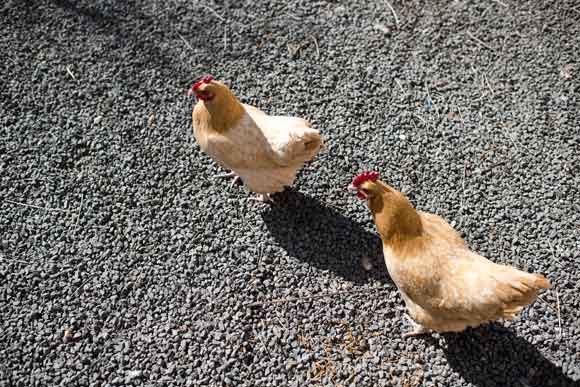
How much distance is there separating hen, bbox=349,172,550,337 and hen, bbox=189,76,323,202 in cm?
57

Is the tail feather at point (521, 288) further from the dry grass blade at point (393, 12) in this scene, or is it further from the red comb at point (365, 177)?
the dry grass blade at point (393, 12)

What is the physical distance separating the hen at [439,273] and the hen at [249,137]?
0.57 m

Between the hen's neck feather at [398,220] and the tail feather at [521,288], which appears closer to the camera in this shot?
the tail feather at [521,288]

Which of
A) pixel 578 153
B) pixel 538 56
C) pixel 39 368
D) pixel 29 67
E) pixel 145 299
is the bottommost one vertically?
pixel 39 368

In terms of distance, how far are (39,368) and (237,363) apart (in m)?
1.41

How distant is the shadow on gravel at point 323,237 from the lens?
3.85 m

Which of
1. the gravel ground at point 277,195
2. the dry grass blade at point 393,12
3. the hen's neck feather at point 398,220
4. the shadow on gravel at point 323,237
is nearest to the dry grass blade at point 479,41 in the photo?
the gravel ground at point 277,195

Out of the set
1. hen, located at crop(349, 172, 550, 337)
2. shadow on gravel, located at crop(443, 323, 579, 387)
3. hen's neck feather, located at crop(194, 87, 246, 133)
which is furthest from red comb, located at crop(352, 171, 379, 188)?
shadow on gravel, located at crop(443, 323, 579, 387)

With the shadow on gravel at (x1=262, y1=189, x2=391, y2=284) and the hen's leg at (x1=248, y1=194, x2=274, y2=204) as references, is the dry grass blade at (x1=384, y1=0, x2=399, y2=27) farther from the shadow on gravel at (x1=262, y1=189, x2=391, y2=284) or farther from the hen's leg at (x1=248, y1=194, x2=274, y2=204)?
the hen's leg at (x1=248, y1=194, x2=274, y2=204)

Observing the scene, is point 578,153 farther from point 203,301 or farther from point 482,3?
point 203,301

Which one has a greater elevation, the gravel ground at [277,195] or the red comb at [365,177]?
the red comb at [365,177]

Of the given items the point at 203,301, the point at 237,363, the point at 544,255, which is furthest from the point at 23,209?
Answer: the point at 544,255

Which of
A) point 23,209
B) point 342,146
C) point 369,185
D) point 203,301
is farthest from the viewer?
point 342,146

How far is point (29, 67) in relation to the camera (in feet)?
16.5
